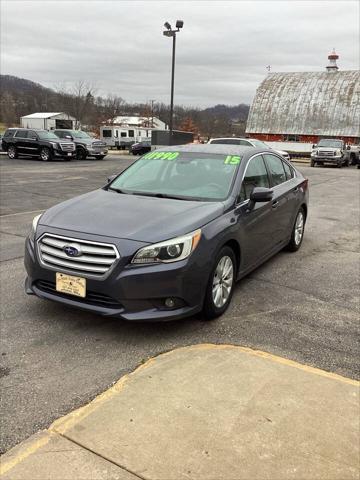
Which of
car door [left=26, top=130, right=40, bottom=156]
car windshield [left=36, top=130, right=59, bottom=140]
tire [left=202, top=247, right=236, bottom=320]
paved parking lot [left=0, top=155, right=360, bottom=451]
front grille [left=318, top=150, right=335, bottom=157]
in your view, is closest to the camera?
paved parking lot [left=0, top=155, right=360, bottom=451]

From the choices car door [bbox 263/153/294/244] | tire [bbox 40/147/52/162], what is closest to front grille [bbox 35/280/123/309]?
car door [bbox 263/153/294/244]

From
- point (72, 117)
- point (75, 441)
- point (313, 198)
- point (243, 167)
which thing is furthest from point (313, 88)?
point (75, 441)

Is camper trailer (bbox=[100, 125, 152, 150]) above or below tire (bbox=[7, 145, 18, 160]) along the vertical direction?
above

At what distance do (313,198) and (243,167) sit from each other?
917cm

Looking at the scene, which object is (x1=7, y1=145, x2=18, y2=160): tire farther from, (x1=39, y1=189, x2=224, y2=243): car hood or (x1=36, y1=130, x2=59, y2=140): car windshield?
(x1=39, y1=189, x2=224, y2=243): car hood

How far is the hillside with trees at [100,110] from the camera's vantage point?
71500 mm

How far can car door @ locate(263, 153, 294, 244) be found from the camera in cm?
573

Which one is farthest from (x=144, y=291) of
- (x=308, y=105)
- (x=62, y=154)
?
(x=308, y=105)

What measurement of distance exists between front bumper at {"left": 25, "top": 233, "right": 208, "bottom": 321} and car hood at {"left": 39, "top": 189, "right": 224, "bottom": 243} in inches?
10.6

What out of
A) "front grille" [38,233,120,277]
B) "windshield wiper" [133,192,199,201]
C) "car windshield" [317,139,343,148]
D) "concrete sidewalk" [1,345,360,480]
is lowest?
"concrete sidewalk" [1,345,360,480]

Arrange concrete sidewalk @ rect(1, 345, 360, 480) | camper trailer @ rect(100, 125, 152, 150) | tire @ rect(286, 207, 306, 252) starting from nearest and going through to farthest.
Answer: concrete sidewalk @ rect(1, 345, 360, 480) < tire @ rect(286, 207, 306, 252) < camper trailer @ rect(100, 125, 152, 150)

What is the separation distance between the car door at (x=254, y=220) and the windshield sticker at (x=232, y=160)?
13 cm

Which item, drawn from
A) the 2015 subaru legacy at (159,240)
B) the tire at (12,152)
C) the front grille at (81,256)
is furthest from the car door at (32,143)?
the front grille at (81,256)

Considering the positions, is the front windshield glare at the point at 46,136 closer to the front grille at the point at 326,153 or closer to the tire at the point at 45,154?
the tire at the point at 45,154
